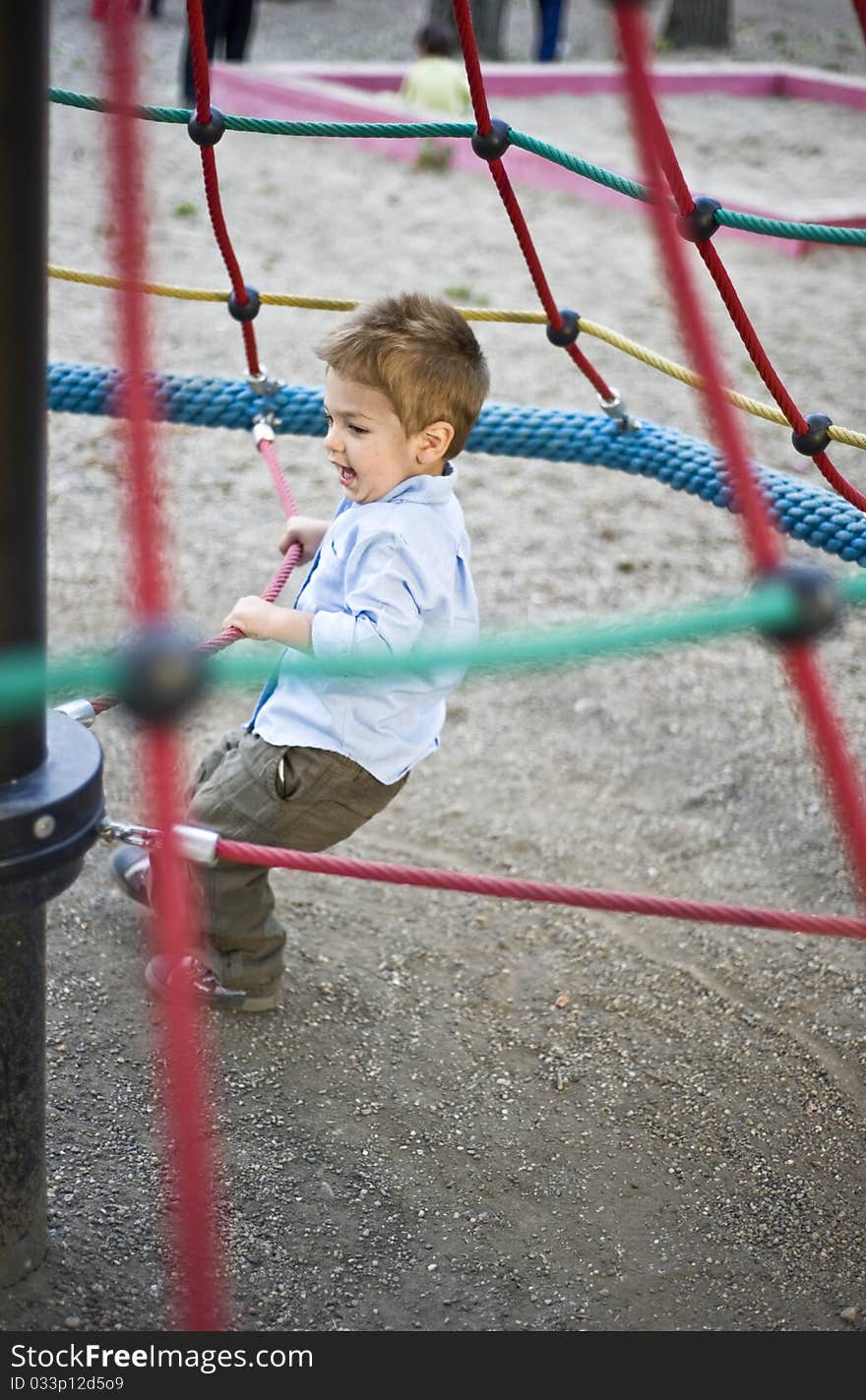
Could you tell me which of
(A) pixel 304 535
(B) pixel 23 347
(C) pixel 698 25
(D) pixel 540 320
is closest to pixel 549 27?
(C) pixel 698 25

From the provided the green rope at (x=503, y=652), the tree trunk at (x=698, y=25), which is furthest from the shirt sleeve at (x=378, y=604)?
the tree trunk at (x=698, y=25)

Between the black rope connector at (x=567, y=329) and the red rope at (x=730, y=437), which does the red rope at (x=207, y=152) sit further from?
the red rope at (x=730, y=437)

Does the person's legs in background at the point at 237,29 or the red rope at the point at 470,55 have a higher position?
the red rope at the point at 470,55

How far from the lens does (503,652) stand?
947mm

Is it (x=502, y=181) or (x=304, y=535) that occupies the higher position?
(x=502, y=181)

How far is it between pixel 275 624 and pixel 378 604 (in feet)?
0.32

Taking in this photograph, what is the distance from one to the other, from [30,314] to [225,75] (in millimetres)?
6066

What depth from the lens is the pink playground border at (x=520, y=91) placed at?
5.77 m

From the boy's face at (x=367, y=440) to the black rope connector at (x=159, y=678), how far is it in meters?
0.67

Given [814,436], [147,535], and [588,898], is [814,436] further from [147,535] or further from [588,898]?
[147,535]

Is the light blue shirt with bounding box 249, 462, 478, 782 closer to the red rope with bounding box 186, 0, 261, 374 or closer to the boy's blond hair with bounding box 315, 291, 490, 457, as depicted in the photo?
the boy's blond hair with bounding box 315, 291, 490, 457

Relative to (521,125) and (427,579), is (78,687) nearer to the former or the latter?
(427,579)

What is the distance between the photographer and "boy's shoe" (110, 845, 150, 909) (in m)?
2.00
